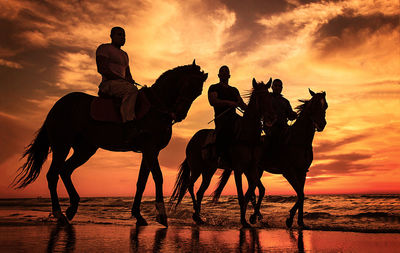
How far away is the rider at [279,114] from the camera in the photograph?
9.62 m

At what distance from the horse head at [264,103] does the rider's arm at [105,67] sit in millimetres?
2872

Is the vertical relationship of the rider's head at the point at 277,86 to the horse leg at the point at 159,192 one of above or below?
above

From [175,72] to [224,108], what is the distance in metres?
2.22

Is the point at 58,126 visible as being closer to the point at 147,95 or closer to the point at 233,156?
the point at 147,95

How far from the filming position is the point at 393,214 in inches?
431

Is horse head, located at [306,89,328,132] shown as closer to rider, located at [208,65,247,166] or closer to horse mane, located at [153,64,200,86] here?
rider, located at [208,65,247,166]

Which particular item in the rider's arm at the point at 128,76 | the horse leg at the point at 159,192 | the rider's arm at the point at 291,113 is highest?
the rider's arm at the point at 128,76

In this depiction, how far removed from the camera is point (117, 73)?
707 cm

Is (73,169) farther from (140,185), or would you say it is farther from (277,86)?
(277,86)

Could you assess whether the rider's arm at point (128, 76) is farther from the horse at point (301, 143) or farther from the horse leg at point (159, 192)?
the horse at point (301, 143)

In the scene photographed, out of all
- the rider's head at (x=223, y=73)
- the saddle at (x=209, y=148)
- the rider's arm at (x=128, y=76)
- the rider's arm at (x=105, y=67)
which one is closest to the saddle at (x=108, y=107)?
the rider's arm at (x=105, y=67)

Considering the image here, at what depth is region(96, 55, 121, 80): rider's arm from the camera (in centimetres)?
700

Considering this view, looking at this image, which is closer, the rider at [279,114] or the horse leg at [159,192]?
the horse leg at [159,192]

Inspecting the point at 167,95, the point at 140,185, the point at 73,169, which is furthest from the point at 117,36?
the point at 140,185
